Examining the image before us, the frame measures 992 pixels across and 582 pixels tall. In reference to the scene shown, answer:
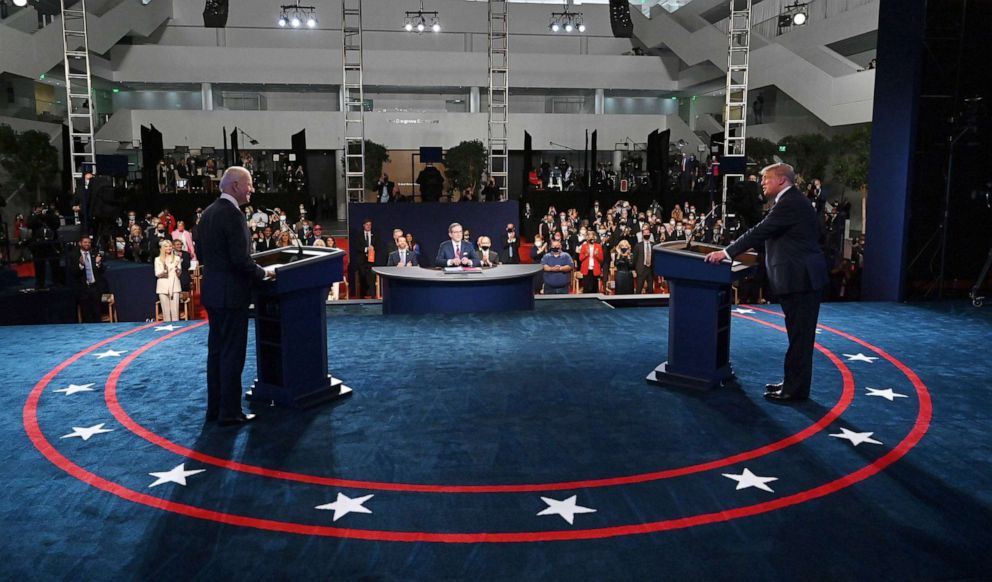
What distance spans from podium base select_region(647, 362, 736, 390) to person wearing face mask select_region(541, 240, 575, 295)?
5294mm

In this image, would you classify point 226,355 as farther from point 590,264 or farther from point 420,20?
point 420,20

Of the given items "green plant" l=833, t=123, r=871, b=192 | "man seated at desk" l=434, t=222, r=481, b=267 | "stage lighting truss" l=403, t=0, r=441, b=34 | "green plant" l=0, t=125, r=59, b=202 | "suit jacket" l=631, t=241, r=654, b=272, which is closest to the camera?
"man seated at desk" l=434, t=222, r=481, b=267

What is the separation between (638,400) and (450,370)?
1.59 m

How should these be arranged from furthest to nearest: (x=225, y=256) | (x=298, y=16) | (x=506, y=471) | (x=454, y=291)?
(x=298, y=16) → (x=454, y=291) → (x=225, y=256) → (x=506, y=471)

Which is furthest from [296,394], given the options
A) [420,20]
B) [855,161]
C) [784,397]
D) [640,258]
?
[420,20]

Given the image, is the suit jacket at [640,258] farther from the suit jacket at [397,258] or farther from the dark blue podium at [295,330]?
the dark blue podium at [295,330]

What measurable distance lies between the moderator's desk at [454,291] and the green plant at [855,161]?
1325 cm

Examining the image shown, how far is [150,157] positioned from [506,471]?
14.8 meters

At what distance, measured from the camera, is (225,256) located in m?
4.56

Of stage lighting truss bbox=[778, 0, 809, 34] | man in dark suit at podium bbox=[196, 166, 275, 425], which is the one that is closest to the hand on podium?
man in dark suit at podium bbox=[196, 166, 275, 425]

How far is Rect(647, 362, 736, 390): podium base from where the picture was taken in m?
5.42

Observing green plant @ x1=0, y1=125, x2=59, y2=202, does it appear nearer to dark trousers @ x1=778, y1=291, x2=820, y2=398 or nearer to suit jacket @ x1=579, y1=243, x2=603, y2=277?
suit jacket @ x1=579, y1=243, x2=603, y2=277

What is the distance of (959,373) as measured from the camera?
5.81 m

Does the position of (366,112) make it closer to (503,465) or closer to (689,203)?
(689,203)
